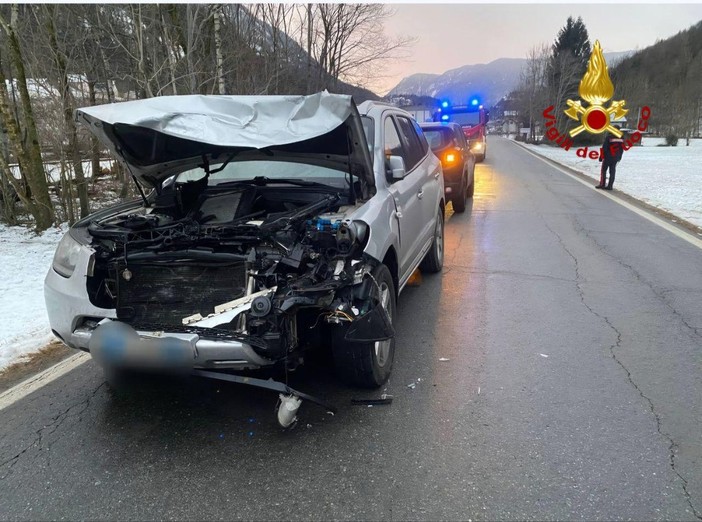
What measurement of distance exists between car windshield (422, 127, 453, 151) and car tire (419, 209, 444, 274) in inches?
175

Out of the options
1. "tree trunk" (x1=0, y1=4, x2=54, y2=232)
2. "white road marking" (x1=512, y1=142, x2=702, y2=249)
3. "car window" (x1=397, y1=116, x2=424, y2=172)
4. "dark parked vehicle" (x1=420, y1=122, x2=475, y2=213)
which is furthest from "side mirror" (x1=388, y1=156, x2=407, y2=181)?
"tree trunk" (x1=0, y1=4, x2=54, y2=232)

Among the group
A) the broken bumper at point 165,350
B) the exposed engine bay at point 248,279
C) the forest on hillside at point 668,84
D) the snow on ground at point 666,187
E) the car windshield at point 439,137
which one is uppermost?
the forest on hillside at point 668,84

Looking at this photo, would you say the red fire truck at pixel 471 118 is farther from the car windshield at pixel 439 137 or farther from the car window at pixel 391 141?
the car window at pixel 391 141

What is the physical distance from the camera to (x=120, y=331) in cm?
287

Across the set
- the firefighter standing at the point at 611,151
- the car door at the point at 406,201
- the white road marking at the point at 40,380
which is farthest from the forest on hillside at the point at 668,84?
the white road marking at the point at 40,380

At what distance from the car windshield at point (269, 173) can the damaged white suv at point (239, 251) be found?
0.04m

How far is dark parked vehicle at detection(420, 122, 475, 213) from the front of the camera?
411 inches

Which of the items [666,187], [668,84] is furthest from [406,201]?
[668,84]

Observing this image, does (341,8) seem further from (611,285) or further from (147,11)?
(611,285)

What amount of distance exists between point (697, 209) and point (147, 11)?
12906mm

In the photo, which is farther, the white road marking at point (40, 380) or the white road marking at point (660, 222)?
the white road marking at point (660, 222)

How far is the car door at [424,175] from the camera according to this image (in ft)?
17.1

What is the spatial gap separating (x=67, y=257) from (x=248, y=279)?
1310mm

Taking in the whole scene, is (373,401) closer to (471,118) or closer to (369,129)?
(369,129)
